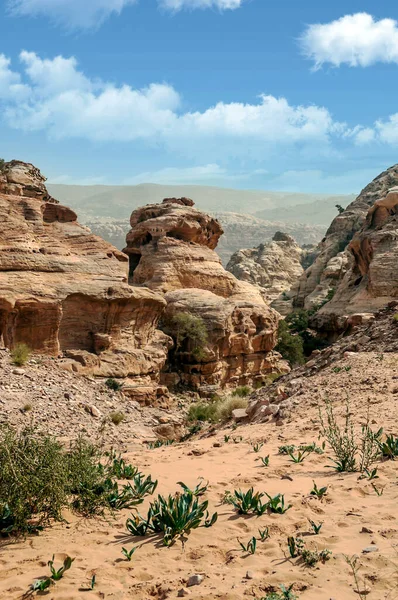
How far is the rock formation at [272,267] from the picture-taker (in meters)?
54.9

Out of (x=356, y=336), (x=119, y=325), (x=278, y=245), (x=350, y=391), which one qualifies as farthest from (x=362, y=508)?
(x=278, y=245)

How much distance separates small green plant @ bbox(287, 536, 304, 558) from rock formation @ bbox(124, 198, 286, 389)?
18.8 metres

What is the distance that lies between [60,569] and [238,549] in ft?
5.31

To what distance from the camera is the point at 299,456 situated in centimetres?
778

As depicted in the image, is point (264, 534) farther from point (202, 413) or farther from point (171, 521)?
point (202, 413)

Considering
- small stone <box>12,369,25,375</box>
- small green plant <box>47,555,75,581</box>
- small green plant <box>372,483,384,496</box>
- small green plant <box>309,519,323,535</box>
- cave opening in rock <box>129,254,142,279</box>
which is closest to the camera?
small green plant <box>47,555,75,581</box>

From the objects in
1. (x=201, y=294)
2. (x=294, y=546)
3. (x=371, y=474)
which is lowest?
(x=371, y=474)

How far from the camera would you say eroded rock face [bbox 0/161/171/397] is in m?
17.1

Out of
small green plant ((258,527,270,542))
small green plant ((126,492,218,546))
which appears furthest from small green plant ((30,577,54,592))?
small green plant ((258,527,270,542))

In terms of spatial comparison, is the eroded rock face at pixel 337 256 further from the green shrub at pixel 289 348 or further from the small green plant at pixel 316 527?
the small green plant at pixel 316 527

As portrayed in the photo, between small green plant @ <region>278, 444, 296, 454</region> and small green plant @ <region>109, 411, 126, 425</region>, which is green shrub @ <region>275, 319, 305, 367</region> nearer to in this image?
small green plant @ <region>109, 411, 126, 425</region>

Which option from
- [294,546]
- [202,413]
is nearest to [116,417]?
[202,413]

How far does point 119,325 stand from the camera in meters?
20.0

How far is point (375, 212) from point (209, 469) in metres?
31.9
